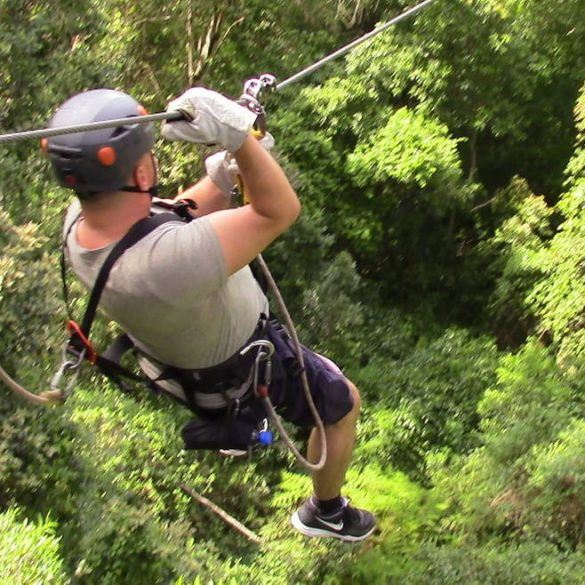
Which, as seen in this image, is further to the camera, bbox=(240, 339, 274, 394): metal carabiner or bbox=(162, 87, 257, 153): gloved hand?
bbox=(240, 339, 274, 394): metal carabiner

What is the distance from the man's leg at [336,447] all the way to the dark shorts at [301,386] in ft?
0.13

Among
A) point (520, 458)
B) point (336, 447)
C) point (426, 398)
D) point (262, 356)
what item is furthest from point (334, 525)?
point (426, 398)

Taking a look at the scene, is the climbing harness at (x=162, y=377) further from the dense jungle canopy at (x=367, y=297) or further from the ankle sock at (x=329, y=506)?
the dense jungle canopy at (x=367, y=297)

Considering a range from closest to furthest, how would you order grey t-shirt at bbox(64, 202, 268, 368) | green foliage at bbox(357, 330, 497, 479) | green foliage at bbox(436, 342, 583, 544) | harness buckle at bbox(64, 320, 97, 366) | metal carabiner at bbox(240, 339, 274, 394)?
grey t-shirt at bbox(64, 202, 268, 368) < harness buckle at bbox(64, 320, 97, 366) < metal carabiner at bbox(240, 339, 274, 394) < green foliage at bbox(436, 342, 583, 544) < green foliage at bbox(357, 330, 497, 479)

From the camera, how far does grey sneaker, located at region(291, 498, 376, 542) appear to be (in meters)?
2.70

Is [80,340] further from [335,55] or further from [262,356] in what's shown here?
[335,55]

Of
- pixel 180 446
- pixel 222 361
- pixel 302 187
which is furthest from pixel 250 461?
pixel 222 361

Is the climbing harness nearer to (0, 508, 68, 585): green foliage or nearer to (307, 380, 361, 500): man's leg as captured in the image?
(307, 380, 361, 500): man's leg

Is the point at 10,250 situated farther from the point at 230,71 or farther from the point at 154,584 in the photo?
the point at 230,71

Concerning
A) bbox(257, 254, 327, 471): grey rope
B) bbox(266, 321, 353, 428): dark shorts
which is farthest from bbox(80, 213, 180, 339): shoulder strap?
bbox(266, 321, 353, 428): dark shorts

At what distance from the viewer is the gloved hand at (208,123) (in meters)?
1.60

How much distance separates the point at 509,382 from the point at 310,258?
6.76 feet

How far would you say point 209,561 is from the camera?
459cm

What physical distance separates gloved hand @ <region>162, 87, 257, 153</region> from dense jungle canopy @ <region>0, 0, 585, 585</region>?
1.90m
